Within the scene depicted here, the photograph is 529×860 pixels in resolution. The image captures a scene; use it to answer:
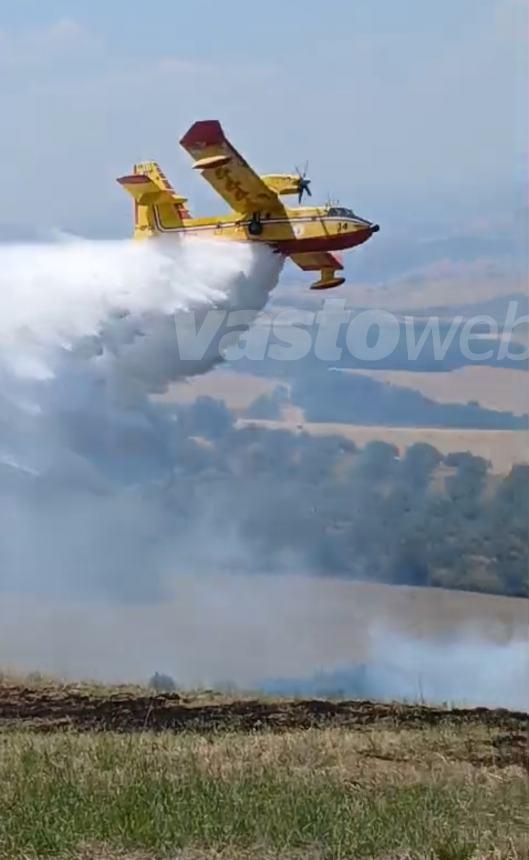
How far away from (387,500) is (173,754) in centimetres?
805

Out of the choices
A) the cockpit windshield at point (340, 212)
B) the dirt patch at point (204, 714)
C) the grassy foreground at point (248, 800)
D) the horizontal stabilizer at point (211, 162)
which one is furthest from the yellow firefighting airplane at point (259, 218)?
the grassy foreground at point (248, 800)

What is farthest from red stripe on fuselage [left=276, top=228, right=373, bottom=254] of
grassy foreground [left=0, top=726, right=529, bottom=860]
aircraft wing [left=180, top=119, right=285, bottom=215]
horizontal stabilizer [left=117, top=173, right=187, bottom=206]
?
grassy foreground [left=0, top=726, right=529, bottom=860]

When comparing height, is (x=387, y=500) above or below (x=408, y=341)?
below

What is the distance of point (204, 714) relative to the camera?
16.5m

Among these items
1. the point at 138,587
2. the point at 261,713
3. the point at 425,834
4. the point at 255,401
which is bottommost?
the point at 425,834

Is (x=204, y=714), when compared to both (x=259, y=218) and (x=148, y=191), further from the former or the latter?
(x=148, y=191)

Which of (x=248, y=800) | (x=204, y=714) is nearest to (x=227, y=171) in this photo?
(x=204, y=714)

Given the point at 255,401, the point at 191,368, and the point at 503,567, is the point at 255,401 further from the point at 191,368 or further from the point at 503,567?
the point at 503,567

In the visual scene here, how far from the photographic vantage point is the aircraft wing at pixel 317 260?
18812 mm

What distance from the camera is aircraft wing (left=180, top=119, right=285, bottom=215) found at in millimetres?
17469

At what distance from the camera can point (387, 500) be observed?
1942 cm

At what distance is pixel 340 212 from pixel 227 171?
1.56 metres

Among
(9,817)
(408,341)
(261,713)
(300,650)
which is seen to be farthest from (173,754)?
(408,341)

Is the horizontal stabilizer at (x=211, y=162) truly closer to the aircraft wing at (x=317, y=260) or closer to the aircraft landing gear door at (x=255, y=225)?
Answer: the aircraft landing gear door at (x=255, y=225)
